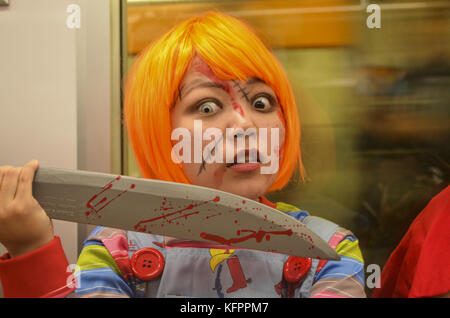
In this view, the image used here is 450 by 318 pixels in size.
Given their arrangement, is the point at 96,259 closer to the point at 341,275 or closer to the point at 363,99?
the point at 341,275

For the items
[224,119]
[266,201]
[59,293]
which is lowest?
[59,293]

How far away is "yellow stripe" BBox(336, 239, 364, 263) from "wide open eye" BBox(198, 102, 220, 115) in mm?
316

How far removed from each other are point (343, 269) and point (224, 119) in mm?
321

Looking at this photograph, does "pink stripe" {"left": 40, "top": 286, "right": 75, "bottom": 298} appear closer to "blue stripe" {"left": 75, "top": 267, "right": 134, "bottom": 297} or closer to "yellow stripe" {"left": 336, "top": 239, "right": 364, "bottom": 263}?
"blue stripe" {"left": 75, "top": 267, "right": 134, "bottom": 297}

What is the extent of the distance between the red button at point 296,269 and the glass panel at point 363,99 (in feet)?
0.34

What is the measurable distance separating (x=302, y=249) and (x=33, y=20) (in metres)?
0.62

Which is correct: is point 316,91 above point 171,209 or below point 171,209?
above

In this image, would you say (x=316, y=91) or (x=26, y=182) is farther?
(x=316, y=91)

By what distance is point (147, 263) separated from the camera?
2.09ft

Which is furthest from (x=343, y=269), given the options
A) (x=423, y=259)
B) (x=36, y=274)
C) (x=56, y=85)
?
(x=56, y=85)

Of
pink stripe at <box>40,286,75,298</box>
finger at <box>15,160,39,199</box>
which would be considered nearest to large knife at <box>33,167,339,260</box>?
finger at <box>15,160,39,199</box>

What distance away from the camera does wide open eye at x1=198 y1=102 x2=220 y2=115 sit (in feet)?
2.08

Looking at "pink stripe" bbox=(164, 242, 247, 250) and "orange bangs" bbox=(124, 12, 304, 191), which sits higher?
"orange bangs" bbox=(124, 12, 304, 191)

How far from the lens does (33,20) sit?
2.28 ft
